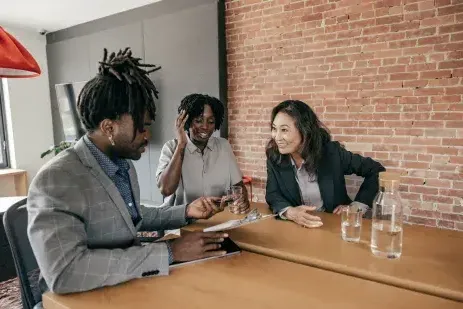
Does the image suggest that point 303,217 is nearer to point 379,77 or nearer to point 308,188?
point 308,188

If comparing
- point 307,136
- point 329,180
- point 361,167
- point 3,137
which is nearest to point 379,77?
point 361,167

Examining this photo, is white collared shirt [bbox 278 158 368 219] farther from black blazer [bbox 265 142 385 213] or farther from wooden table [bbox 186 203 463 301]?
wooden table [bbox 186 203 463 301]

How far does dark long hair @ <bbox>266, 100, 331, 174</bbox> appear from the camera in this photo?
205 cm

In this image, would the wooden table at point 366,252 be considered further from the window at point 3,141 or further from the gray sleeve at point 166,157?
the window at point 3,141

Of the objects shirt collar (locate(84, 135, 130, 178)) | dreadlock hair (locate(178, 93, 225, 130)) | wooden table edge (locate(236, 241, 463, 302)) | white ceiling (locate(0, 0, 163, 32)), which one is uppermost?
white ceiling (locate(0, 0, 163, 32))

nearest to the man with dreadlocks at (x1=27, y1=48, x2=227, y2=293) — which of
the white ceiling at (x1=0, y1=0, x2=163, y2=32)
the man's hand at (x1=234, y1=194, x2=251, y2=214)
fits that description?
the man's hand at (x1=234, y1=194, x2=251, y2=214)

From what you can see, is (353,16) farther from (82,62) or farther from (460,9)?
(82,62)

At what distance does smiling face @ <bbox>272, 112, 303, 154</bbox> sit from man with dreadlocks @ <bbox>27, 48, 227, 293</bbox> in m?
0.90

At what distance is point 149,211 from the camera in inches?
64.2

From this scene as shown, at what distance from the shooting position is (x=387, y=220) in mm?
1374

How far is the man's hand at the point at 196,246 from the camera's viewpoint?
3.99 ft

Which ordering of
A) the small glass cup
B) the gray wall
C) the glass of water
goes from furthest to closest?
the gray wall
the small glass cup
the glass of water

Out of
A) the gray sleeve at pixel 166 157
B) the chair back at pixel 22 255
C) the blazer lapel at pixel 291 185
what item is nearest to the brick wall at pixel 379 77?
the blazer lapel at pixel 291 185

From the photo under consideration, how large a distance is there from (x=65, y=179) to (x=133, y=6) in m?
3.88
